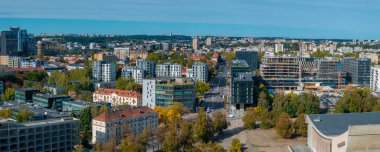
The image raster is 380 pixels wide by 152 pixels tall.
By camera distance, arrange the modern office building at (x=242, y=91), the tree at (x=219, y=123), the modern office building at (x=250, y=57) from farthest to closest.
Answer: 1. the modern office building at (x=250, y=57)
2. the modern office building at (x=242, y=91)
3. the tree at (x=219, y=123)

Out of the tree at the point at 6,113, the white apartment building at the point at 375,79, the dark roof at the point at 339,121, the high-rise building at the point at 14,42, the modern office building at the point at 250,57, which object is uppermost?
the high-rise building at the point at 14,42

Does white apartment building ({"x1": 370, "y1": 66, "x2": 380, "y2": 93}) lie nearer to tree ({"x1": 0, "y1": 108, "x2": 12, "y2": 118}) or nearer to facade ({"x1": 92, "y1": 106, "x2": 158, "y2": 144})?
facade ({"x1": 92, "y1": 106, "x2": 158, "y2": 144})

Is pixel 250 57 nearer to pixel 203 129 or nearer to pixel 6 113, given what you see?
pixel 203 129

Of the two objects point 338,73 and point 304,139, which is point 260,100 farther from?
point 338,73

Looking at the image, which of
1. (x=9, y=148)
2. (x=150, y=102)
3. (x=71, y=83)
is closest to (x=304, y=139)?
Answer: (x=150, y=102)

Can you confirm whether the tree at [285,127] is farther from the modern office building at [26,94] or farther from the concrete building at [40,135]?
the modern office building at [26,94]

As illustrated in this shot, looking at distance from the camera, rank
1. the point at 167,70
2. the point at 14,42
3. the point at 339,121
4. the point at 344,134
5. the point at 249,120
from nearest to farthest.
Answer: the point at 344,134
the point at 339,121
the point at 249,120
the point at 167,70
the point at 14,42

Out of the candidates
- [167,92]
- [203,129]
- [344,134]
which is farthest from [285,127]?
[167,92]

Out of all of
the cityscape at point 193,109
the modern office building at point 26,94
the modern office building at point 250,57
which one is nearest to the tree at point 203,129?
the cityscape at point 193,109
